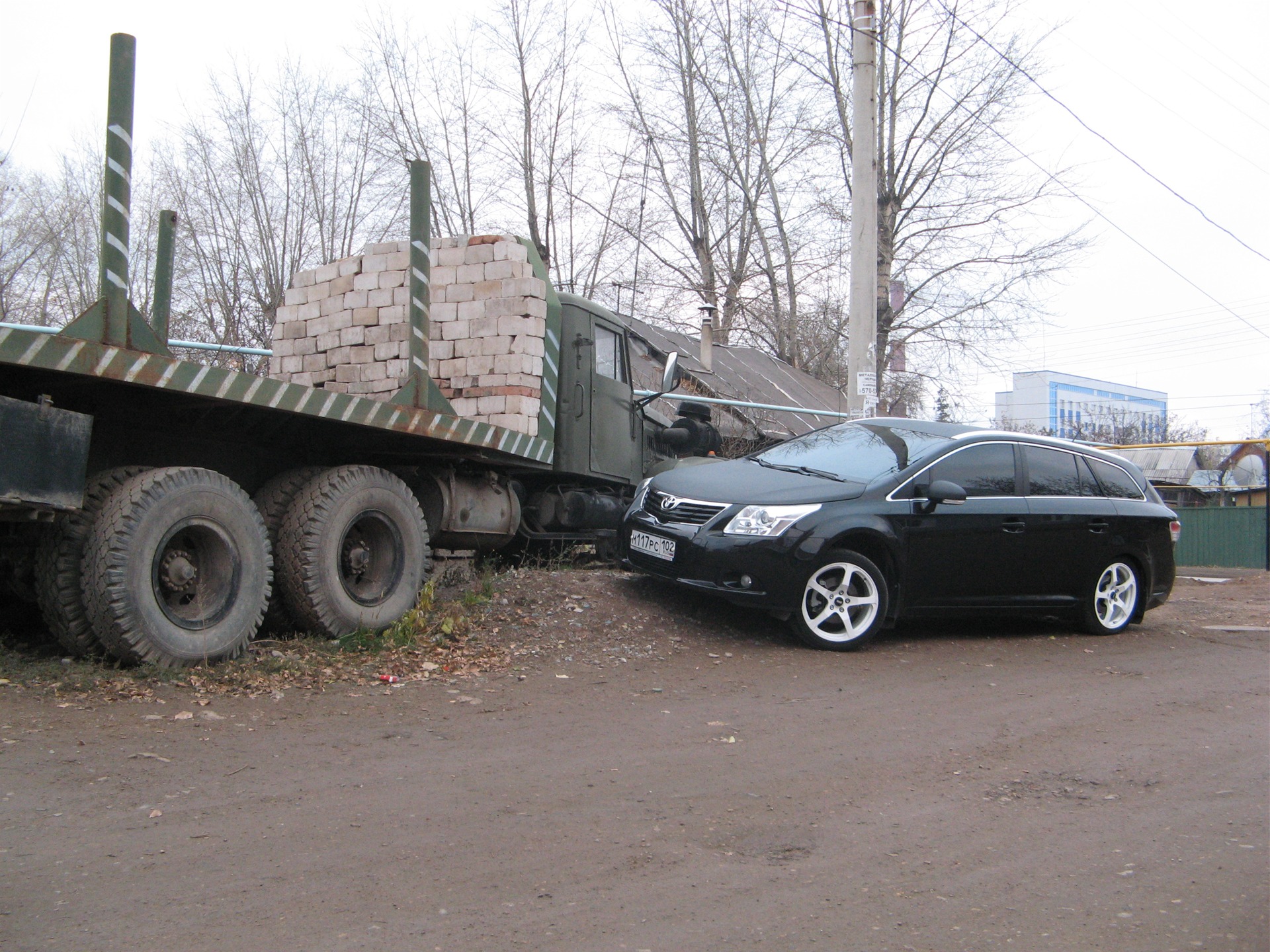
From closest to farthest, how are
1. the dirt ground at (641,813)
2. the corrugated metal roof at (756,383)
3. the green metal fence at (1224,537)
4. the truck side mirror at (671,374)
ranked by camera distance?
Answer: the dirt ground at (641,813)
the truck side mirror at (671,374)
the green metal fence at (1224,537)
the corrugated metal roof at (756,383)

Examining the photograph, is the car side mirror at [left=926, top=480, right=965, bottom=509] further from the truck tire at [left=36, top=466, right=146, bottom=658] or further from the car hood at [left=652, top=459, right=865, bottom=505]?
the truck tire at [left=36, top=466, right=146, bottom=658]

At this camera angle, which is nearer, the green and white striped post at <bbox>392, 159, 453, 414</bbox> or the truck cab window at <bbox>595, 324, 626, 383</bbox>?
the green and white striped post at <bbox>392, 159, 453, 414</bbox>

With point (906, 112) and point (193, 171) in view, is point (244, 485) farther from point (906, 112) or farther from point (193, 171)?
point (906, 112)

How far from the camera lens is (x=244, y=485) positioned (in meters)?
6.05

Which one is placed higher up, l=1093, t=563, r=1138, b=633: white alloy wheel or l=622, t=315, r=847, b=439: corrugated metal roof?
l=622, t=315, r=847, b=439: corrugated metal roof

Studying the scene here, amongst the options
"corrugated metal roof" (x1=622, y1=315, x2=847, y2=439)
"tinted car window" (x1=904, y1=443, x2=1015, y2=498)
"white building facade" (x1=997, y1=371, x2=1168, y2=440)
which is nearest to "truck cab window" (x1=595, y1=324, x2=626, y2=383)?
"tinted car window" (x1=904, y1=443, x2=1015, y2=498)

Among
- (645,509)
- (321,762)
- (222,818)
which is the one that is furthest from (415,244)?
(222,818)

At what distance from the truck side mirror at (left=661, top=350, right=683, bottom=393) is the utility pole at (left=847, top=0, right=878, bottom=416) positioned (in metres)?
2.93

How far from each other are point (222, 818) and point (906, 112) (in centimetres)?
2551

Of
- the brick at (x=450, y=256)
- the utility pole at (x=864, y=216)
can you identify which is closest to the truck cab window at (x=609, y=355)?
the brick at (x=450, y=256)

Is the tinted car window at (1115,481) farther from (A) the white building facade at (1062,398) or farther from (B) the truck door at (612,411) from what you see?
(A) the white building facade at (1062,398)

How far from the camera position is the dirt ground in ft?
8.55

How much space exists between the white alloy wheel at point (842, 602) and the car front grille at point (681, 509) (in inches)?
30.4

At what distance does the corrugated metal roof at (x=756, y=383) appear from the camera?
19062 millimetres
